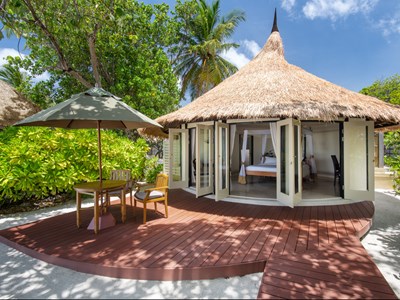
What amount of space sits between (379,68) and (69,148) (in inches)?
959

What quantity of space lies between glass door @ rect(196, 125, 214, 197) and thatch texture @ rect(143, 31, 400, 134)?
2.13 ft

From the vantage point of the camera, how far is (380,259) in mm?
3105

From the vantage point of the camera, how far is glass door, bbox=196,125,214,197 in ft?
20.4

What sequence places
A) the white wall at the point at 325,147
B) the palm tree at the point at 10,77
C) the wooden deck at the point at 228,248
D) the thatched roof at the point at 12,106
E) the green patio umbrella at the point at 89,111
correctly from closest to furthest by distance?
the wooden deck at the point at 228,248, the green patio umbrella at the point at 89,111, the thatched roof at the point at 12,106, the white wall at the point at 325,147, the palm tree at the point at 10,77

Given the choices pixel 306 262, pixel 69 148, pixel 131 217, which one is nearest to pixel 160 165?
pixel 69 148

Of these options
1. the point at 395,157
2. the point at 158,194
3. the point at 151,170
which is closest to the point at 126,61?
the point at 151,170

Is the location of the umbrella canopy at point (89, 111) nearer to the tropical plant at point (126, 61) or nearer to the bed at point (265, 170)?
the bed at point (265, 170)

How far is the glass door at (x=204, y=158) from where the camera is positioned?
6214 mm

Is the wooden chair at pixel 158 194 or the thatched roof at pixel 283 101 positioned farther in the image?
the thatched roof at pixel 283 101

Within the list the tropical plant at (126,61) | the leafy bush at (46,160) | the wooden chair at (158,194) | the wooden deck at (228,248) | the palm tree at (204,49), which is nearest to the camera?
the wooden deck at (228,248)

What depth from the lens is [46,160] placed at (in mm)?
5207

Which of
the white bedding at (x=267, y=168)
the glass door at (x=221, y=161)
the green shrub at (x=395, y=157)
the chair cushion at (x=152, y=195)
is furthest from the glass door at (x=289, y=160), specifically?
the chair cushion at (x=152, y=195)

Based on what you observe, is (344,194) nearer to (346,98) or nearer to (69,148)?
(346,98)

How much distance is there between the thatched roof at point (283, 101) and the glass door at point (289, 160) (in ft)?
1.09
